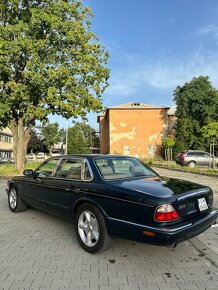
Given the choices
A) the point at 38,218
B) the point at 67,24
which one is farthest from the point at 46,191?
the point at 67,24

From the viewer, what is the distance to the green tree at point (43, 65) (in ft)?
57.4

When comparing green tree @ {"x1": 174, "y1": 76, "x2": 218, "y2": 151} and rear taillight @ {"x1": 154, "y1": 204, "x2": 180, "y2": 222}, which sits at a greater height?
green tree @ {"x1": 174, "y1": 76, "x2": 218, "y2": 151}

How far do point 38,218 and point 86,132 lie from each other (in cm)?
10317

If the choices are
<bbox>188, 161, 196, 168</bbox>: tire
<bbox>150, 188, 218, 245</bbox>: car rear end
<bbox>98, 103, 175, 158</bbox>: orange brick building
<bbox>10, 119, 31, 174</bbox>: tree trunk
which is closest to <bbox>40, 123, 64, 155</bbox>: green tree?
<bbox>98, 103, 175, 158</bbox>: orange brick building

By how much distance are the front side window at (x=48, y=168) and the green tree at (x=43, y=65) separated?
38.0 ft

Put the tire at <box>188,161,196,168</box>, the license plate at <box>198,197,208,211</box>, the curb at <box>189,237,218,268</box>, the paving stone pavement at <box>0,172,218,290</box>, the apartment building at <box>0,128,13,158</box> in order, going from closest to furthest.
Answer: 1. the paving stone pavement at <box>0,172,218,290</box>
2. the curb at <box>189,237,218,268</box>
3. the license plate at <box>198,197,208,211</box>
4. the tire at <box>188,161,196,168</box>
5. the apartment building at <box>0,128,13,158</box>

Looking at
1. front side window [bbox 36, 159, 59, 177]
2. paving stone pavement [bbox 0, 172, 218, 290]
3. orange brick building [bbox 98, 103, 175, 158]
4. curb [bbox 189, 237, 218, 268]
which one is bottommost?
paving stone pavement [bbox 0, 172, 218, 290]

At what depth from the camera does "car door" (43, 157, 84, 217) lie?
5.13m

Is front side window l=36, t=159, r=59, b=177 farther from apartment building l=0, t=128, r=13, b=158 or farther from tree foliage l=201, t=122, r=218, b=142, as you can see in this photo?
apartment building l=0, t=128, r=13, b=158

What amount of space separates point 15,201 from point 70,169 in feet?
8.72

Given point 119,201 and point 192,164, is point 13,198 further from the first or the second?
point 192,164

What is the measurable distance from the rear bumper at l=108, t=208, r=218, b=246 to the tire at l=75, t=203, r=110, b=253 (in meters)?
0.19

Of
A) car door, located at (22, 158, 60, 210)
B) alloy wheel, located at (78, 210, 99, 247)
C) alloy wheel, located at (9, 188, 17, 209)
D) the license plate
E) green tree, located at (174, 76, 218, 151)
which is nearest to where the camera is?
the license plate

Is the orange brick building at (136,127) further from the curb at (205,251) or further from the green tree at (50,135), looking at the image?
the curb at (205,251)
